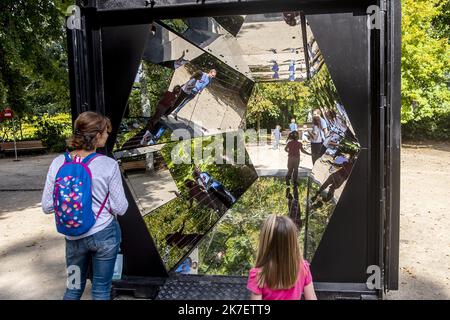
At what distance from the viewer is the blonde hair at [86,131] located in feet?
8.07

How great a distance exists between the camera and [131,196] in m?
3.52

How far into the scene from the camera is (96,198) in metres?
2.44

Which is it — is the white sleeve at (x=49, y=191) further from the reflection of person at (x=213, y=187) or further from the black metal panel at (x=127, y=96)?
the reflection of person at (x=213, y=187)

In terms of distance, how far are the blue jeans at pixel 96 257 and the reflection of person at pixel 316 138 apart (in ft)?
7.24

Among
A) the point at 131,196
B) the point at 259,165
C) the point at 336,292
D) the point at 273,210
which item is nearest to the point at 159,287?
the point at 131,196

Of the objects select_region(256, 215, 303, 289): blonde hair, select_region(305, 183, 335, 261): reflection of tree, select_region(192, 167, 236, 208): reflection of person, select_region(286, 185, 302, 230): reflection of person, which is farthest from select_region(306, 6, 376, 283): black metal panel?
select_region(192, 167, 236, 208): reflection of person

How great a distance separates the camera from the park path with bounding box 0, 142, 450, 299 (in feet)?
12.6

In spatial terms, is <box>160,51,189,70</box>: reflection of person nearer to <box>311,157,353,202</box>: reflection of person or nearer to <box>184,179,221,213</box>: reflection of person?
<box>184,179,221,213</box>: reflection of person

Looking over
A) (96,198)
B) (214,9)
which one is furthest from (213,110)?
(96,198)

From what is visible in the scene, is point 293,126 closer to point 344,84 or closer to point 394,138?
point 344,84

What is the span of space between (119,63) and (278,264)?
2.20 meters

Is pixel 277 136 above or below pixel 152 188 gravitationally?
above

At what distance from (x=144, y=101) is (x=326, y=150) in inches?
67.3

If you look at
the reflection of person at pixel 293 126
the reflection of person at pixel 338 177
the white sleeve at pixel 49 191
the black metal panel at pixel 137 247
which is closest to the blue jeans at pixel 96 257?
the white sleeve at pixel 49 191
